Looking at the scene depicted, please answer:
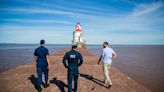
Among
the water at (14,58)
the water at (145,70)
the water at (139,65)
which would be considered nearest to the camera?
the water at (145,70)

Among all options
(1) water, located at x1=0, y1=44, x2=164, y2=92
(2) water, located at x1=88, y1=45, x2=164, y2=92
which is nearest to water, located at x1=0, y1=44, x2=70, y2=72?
(1) water, located at x1=0, y1=44, x2=164, y2=92

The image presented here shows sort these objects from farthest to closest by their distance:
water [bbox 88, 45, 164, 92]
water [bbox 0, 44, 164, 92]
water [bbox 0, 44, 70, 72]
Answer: water [bbox 0, 44, 70, 72] → water [bbox 0, 44, 164, 92] → water [bbox 88, 45, 164, 92]

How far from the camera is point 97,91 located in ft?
26.2

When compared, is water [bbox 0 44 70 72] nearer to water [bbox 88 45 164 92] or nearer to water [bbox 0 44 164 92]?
water [bbox 0 44 164 92]

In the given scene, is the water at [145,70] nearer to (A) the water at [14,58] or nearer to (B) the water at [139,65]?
(B) the water at [139,65]

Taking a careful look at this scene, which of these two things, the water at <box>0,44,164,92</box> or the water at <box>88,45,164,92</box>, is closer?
the water at <box>88,45,164,92</box>

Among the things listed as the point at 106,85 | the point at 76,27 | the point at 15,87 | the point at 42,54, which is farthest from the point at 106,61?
the point at 76,27

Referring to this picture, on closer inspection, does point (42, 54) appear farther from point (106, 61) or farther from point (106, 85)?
point (106, 85)

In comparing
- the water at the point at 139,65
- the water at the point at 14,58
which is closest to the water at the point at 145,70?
the water at the point at 139,65

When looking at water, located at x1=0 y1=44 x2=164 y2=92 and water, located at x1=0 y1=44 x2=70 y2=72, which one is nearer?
water, located at x1=0 y1=44 x2=164 y2=92

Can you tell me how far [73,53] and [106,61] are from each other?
2.11m

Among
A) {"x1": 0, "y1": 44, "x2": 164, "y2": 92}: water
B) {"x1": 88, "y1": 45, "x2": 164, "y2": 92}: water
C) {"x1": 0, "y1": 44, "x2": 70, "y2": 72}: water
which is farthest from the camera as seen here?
{"x1": 0, "y1": 44, "x2": 70, "y2": 72}: water

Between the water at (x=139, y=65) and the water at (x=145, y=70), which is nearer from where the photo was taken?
the water at (x=145, y=70)

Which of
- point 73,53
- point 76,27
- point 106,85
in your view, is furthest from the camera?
point 76,27
